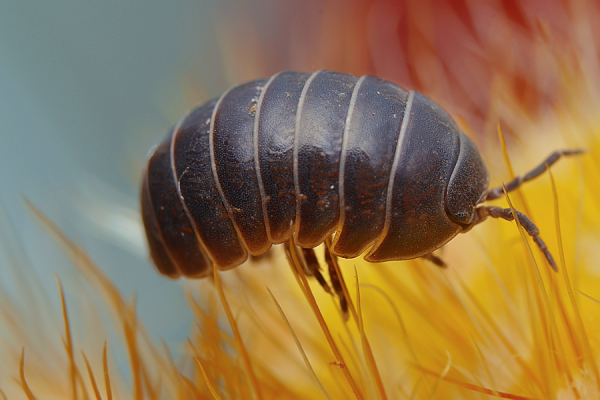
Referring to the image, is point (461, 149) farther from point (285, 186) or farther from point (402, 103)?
point (285, 186)

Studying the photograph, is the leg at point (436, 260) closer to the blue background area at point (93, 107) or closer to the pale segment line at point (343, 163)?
the pale segment line at point (343, 163)

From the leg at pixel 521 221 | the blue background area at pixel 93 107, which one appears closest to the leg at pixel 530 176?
the leg at pixel 521 221

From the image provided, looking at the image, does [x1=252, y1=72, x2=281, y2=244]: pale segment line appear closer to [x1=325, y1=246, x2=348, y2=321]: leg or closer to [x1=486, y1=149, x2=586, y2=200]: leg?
[x1=325, y1=246, x2=348, y2=321]: leg

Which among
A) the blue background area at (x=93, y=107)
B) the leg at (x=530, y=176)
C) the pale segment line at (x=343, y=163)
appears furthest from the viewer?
the blue background area at (x=93, y=107)

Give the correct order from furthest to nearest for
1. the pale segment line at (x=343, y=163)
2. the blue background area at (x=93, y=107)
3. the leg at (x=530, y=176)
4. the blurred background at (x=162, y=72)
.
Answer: the blue background area at (x=93, y=107), the blurred background at (x=162, y=72), the leg at (x=530, y=176), the pale segment line at (x=343, y=163)

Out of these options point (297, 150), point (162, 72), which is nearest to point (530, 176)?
point (297, 150)

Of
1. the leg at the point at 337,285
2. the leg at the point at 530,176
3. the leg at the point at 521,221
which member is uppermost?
the leg at the point at 530,176

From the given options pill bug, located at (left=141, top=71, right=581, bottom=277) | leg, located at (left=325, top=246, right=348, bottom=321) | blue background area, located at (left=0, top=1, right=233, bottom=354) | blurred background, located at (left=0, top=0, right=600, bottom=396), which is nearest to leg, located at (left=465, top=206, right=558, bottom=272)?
pill bug, located at (left=141, top=71, right=581, bottom=277)

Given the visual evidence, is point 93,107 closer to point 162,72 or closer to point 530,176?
point 162,72
